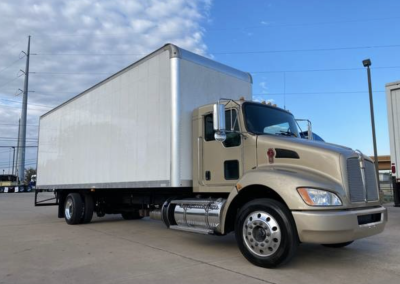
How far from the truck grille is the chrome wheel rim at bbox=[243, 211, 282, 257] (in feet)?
3.77

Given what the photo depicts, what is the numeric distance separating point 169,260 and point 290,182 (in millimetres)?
2362

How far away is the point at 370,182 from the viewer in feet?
18.4

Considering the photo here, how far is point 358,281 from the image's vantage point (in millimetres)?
4656

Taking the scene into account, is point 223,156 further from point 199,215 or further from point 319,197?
point 319,197

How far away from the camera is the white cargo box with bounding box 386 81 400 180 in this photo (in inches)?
432

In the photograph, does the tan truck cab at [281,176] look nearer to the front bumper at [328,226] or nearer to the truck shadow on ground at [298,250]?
the front bumper at [328,226]

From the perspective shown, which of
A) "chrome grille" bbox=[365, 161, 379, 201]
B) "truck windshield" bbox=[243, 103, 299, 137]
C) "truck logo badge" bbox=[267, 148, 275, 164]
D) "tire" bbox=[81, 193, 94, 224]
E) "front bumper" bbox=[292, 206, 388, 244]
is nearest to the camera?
"front bumper" bbox=[292, 206, 388, 244]

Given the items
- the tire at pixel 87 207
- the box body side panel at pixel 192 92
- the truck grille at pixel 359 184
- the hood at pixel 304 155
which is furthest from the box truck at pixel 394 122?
the tire at pixel 87 207

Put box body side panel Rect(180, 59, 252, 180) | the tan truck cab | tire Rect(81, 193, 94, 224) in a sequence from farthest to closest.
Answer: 1. tire Rect(81, 193, 94, 224)
2. box body side panel Rect(180, 59, 252, 180)
3. the tan truck cab

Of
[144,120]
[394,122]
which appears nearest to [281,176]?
[144,120]

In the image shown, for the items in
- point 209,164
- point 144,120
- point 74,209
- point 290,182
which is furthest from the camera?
point 74,209

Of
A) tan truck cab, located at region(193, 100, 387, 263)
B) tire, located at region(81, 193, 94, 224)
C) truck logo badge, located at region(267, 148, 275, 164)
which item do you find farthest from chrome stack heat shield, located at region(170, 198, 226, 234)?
tire, located at region(81, 193, 94, 224)

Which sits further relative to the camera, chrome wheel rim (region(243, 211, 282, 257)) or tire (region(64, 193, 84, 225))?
tire (region(64, 193, 84, 225))

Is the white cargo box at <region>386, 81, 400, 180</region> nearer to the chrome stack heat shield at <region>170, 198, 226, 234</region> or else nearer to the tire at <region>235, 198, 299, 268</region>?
the chrome stack heat shield at <region>170, 198, 226, 234</region>
